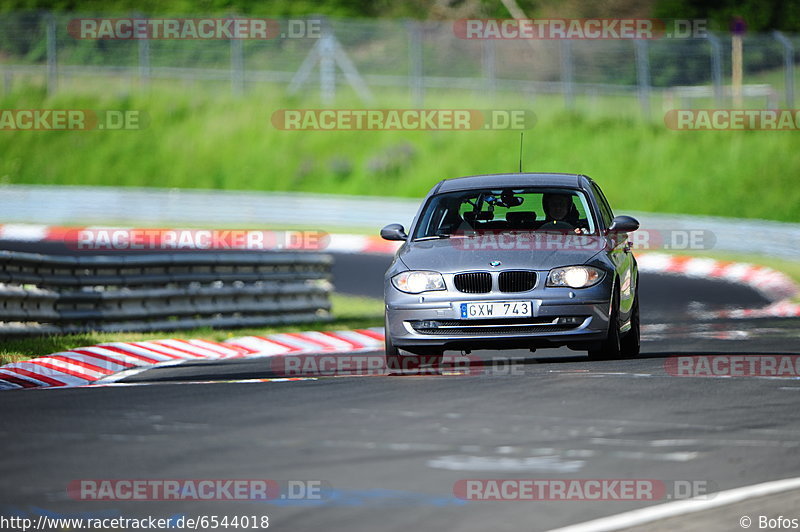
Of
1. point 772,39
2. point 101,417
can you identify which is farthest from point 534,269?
point 772,39

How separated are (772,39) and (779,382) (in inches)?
1143

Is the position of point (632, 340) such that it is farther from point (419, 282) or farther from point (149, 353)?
point (149, 353)

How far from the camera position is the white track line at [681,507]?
616 cm

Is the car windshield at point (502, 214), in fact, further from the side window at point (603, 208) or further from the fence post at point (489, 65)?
the fence post at point (489, 65)

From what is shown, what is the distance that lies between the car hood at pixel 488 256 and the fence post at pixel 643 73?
91.1 ft

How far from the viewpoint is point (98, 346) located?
46.6 feet

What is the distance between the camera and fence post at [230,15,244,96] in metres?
42.4

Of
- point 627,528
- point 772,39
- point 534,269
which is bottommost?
point 627,528

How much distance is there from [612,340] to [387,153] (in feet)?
107

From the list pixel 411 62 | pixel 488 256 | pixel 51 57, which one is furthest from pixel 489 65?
pixel 488 256

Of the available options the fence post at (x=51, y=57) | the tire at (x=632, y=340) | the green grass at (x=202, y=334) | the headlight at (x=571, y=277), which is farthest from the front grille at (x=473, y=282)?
the fence post at (x=51, y=57)

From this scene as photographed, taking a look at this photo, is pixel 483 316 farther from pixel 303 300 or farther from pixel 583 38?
pixel 583 38

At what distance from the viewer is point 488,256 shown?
11.6 m

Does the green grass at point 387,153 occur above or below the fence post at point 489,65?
below
